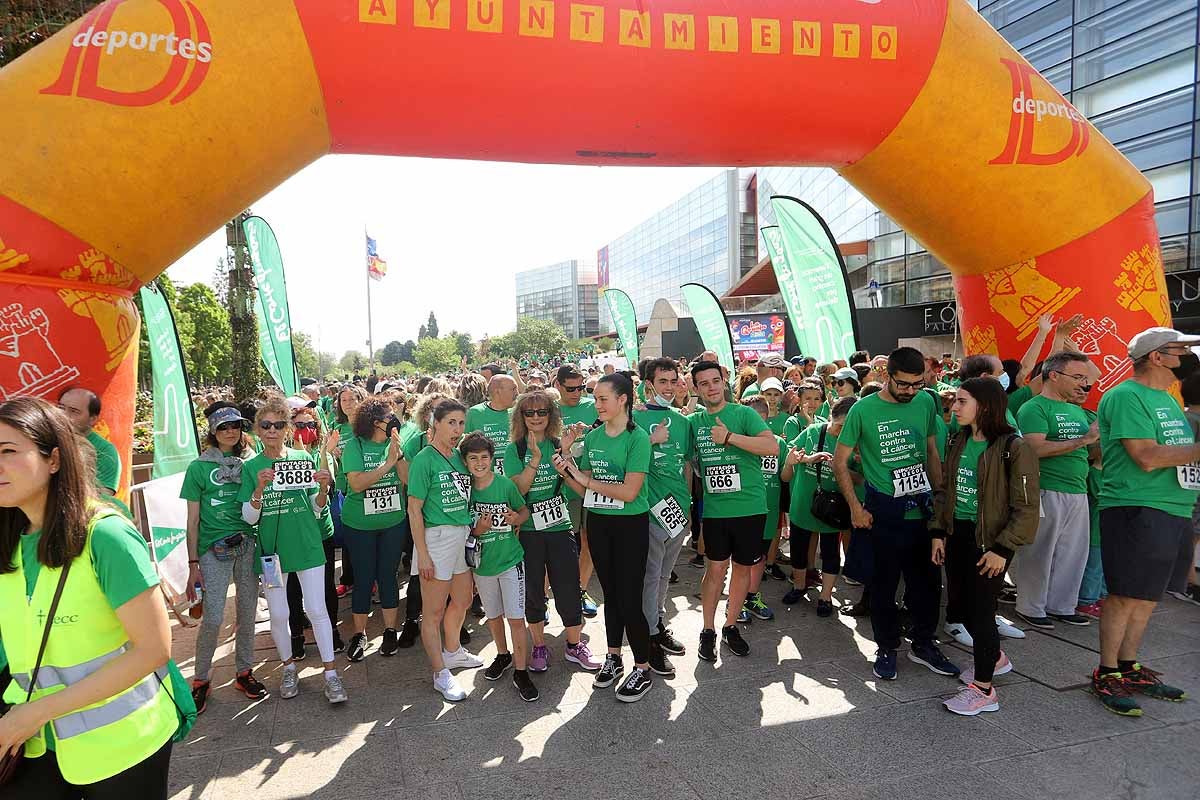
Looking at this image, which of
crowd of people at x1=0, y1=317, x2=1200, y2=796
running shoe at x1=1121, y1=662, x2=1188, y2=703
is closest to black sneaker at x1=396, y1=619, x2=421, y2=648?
crowd of people at x1=0, y1=317, x2=1200, y2=796

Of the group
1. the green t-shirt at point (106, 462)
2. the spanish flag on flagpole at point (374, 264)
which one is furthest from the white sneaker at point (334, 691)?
the spanish flag on flagpole at point (374, 264)

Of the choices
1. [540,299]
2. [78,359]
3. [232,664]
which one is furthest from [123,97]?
[540,299]

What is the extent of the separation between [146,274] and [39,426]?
9.61 ft

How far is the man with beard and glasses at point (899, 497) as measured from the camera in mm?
4246

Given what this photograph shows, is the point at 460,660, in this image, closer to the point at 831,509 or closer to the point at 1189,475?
the point at 831,509

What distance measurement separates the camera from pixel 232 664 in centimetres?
488

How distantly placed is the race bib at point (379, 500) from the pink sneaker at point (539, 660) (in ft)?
4.67

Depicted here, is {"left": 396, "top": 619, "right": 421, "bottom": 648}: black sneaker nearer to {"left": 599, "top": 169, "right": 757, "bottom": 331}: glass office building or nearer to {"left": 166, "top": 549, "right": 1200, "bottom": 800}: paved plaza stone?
{"left": 166, "top": 549, "right": 1200, "bottom": 800}: paved plaza stone

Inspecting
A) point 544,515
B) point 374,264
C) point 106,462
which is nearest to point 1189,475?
point 544,515

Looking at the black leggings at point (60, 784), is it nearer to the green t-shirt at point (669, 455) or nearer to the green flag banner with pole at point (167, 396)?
the green t-shirt at point (669, 455)

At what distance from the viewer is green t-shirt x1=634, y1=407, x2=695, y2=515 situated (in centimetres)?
457

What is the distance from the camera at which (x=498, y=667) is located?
448 cm

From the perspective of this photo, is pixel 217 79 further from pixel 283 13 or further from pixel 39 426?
pixel 39 426

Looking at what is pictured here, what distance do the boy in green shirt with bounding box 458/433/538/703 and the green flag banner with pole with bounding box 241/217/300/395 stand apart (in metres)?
5.52
